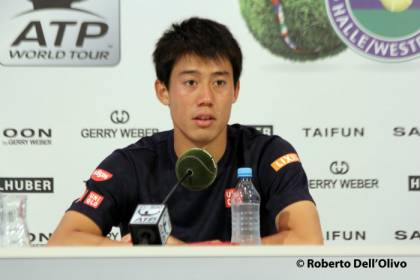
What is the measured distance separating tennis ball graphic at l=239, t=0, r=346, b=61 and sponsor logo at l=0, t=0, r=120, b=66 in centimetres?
56

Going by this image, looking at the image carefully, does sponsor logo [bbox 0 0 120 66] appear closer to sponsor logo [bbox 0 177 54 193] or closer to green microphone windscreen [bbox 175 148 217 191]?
sponsor logo [bbox 0 177 54 193]

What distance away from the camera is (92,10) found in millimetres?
2689

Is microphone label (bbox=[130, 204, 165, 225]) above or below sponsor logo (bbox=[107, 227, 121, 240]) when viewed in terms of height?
above

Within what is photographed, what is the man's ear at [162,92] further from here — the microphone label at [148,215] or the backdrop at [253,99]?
the microphone label at [148,215]

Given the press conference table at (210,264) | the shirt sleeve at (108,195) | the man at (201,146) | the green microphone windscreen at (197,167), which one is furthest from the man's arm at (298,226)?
the press conference table at (210,264)

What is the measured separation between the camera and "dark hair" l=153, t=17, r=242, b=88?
2.04 metres

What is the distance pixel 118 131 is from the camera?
2.66 metres

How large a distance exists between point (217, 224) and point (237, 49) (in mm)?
555

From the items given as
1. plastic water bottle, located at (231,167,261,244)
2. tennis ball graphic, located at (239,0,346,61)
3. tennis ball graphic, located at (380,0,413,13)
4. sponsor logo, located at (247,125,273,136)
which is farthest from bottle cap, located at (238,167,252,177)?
tennis ball graphic, located at (380,0,413,13)

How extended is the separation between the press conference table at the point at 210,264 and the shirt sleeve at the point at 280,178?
0.92 m

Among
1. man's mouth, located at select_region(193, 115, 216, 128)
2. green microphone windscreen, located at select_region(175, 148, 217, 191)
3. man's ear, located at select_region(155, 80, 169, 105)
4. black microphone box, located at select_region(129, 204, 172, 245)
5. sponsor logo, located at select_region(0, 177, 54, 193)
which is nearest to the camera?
black microphone box, located at select_region(129, 204, 172, 245)

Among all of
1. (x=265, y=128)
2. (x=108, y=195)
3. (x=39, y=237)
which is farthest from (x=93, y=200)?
(x=265, y=128)

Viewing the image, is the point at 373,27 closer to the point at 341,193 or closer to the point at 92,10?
the point at 341,193

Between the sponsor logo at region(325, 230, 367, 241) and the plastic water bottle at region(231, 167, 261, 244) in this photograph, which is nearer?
the plastic water bottle at region(231, 167, 261, 244)
